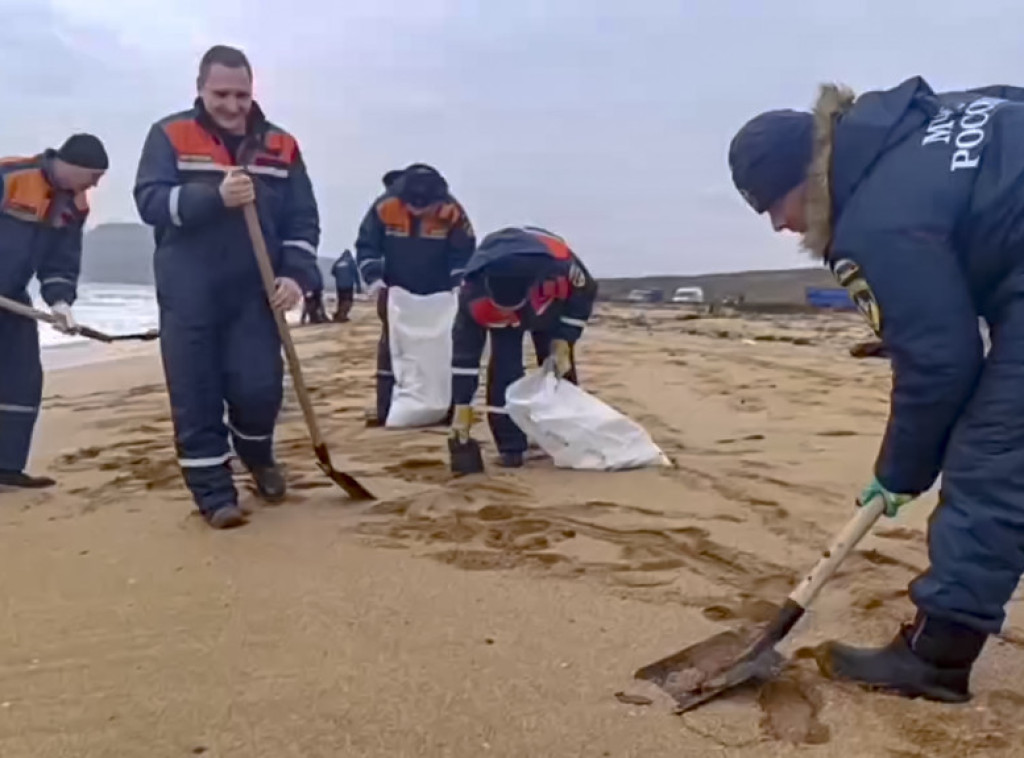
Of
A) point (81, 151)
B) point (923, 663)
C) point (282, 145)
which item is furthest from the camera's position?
point (81, 151)

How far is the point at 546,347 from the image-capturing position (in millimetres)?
5547

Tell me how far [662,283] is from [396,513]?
69153mm

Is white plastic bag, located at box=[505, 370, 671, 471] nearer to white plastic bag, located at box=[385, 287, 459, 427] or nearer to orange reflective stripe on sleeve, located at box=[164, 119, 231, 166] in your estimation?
white plastic bag, located at box=[385, 287, 459, 427]

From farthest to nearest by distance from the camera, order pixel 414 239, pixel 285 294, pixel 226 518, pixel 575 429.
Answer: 1. pixel 414 239
2. pixel 575 429
3. pixel 285 294
4. pixel 226 518

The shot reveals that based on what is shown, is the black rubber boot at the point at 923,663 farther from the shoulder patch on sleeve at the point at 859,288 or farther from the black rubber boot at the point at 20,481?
the black rubber boot at the point at 20,481

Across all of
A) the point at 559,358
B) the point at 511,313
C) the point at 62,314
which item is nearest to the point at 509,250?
the point at 511,313

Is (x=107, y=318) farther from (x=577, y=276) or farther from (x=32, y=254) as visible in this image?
(x=577, y=276)

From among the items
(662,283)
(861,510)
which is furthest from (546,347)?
(662,283)

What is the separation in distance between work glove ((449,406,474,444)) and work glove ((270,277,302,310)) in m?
1.08

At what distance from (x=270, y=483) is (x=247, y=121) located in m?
1.45

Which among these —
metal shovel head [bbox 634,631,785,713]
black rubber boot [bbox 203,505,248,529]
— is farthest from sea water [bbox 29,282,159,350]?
metal shovel head [bbox 634,631,785,713]

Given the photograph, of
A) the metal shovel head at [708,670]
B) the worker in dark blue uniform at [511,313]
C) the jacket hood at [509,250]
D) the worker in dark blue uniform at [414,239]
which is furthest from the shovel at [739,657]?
the worker in dark blue uniform at [414,239]

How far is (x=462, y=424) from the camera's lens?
5.16 m

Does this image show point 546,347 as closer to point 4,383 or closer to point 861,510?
point 4,383
